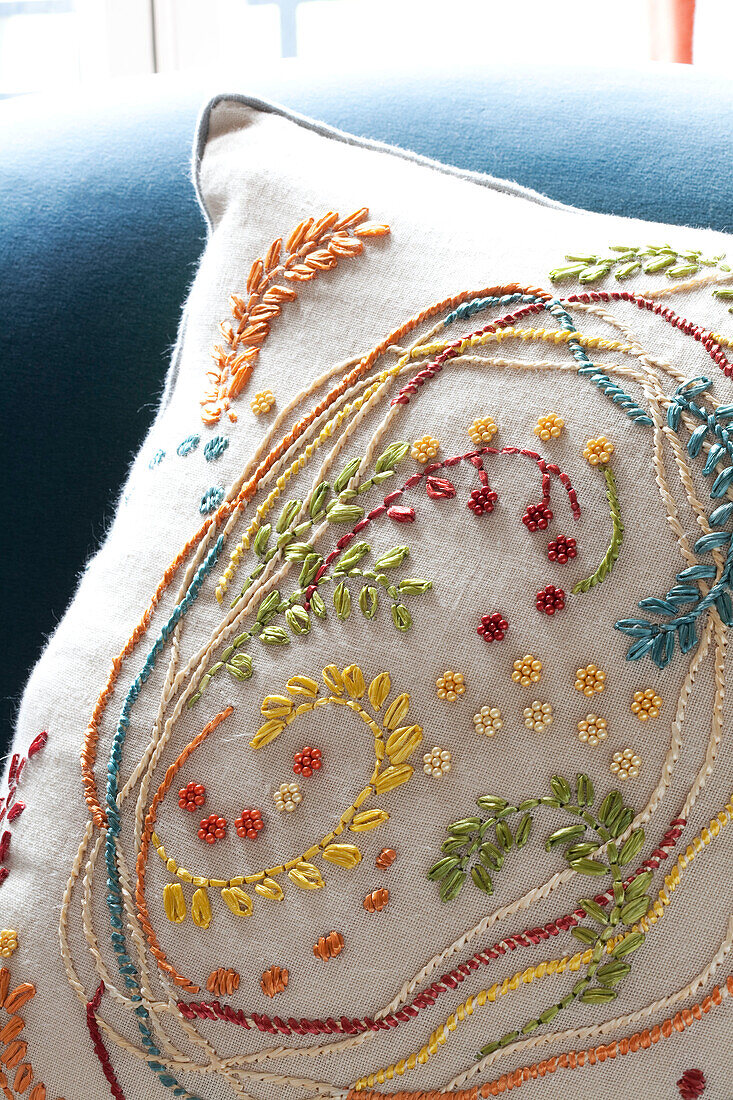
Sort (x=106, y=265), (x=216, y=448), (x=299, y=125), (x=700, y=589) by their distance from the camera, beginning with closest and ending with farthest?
(x=700, y=589)
(x=216, y=448)
(x=299, y=125)
(x=106, y=265)

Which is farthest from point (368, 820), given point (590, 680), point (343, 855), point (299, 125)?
point (299, 125)

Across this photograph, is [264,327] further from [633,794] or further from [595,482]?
[633,794]

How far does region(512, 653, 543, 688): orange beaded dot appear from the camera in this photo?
405 millimetres

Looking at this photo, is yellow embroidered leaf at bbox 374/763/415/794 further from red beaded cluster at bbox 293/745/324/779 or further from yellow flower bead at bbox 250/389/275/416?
yellow flower bead at bbox 250/389/275/416

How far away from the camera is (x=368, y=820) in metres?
0.41

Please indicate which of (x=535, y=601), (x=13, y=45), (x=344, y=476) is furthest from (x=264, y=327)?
(x=13, y=45)

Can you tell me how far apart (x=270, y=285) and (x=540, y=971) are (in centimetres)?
39

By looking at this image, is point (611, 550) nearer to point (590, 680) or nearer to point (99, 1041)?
point (590, 680)

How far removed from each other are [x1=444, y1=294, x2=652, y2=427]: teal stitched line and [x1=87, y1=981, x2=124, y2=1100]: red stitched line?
38 cm

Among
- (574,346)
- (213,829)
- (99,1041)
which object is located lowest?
(99,1041)

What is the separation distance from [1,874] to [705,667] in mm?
368

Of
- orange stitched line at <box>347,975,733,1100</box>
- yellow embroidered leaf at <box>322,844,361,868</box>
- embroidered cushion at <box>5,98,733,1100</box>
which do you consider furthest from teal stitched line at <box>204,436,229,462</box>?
orange stitched line at <box>347,975,733,1100</box>

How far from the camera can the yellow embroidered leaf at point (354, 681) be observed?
1.37 feet

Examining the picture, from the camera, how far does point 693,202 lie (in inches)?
24.7
